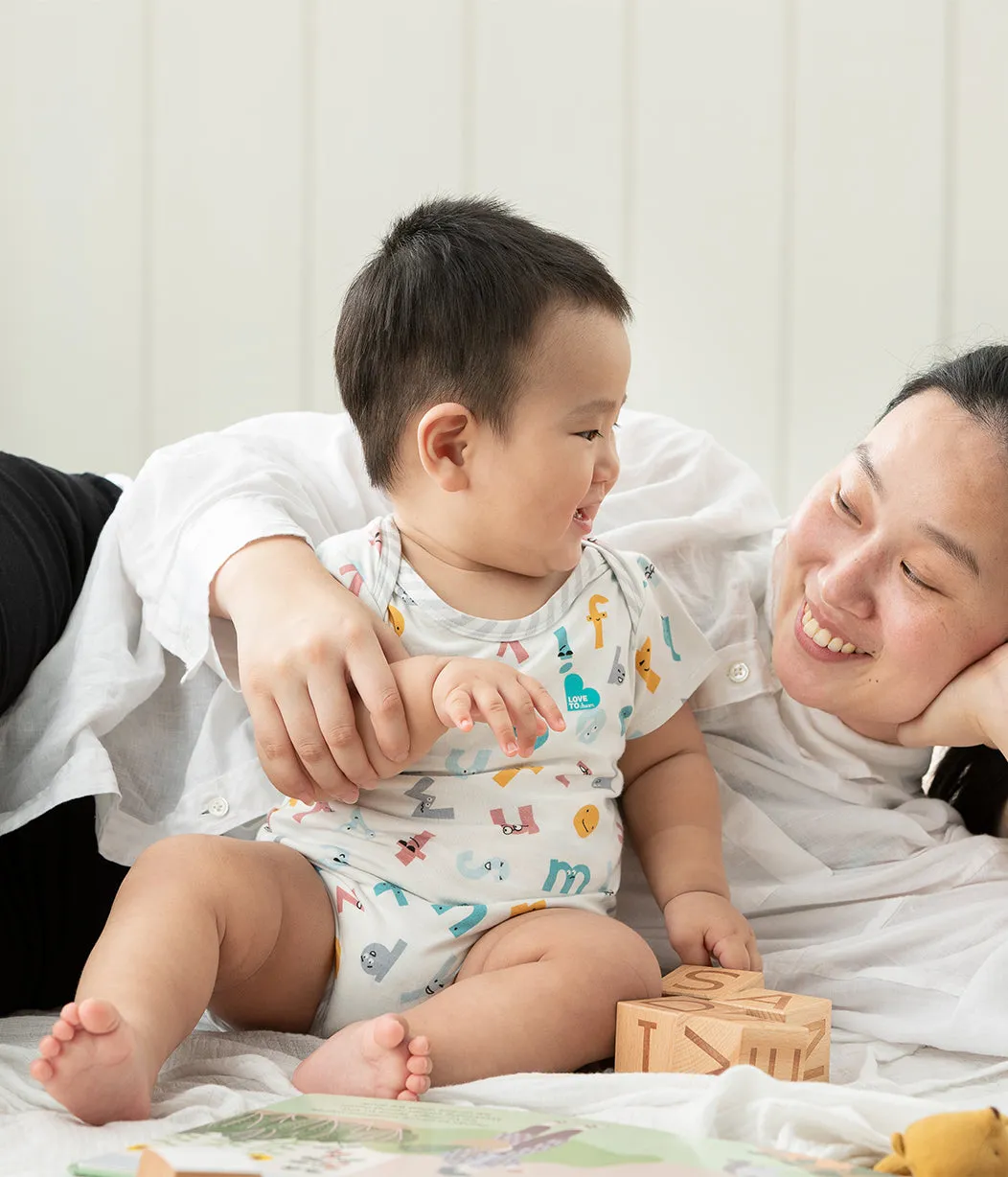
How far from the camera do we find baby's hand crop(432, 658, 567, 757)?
0.75 metres

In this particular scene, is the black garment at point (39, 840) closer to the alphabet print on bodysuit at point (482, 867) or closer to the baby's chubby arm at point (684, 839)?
the alphabet print on bodysuit at point (482, 867)

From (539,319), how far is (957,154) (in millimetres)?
1047

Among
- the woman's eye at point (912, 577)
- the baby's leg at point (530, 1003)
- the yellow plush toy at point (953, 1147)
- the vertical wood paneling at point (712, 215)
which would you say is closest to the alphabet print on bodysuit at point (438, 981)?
the baby's leg at point (530, 1003)

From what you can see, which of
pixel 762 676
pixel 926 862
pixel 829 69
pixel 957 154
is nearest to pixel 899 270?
pixel 957 154

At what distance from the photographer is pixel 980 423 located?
3.37ft

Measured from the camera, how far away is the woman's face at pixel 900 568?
997 millimetres

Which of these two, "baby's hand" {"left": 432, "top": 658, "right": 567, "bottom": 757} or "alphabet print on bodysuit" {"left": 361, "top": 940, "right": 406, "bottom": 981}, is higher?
"baby's hand" {"left": 432, "top": 658, "right": 567, "bottom": 757}

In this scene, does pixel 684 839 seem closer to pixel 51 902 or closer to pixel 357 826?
pixel 357 826

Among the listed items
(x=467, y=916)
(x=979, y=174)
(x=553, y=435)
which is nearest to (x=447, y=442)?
(x=553, y=435)

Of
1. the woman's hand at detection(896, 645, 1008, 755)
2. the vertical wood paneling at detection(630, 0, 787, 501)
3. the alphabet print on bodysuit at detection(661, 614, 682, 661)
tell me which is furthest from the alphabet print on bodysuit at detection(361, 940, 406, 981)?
the vertical wood paneling at detection(630, 0, 787, 501)

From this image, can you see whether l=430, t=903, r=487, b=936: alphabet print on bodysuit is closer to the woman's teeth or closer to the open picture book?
the open picture book

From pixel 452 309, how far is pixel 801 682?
42 cm

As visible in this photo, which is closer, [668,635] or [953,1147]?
[953,1147]

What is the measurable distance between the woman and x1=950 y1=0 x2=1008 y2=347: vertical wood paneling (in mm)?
687
